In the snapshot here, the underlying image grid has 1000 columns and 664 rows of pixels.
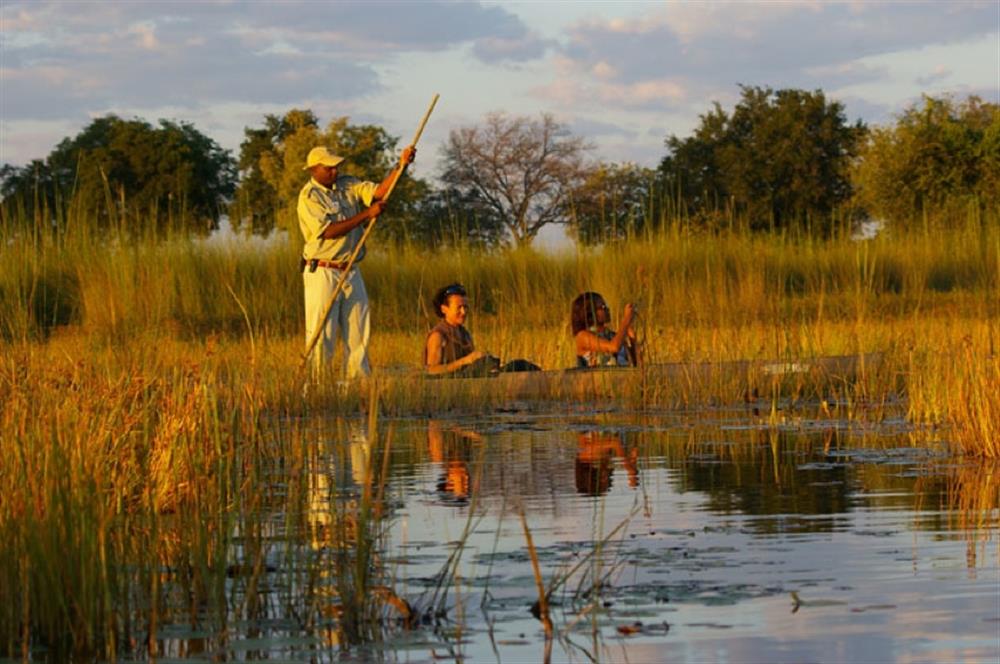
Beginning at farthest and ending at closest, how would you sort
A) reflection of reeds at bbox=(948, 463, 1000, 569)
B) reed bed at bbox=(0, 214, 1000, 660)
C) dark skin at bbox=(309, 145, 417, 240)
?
1. dark skin at bbox=(309, 145, 417, 240)
2. reflection of reeds at bbox=(948, 463, 1000, 569)
3. reed bed at bbox=(0, 214, 1000, 660)

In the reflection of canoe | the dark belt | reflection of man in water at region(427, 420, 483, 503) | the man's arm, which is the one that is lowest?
reflection of man in water at region(427, 420, 483, 503)

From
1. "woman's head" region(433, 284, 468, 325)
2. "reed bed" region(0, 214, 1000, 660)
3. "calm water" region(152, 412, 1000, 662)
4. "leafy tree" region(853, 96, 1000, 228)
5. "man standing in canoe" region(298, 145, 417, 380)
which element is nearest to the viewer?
"calm water" region(152, 412, 1000, 662)

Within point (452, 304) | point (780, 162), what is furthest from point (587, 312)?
point (780, 162)

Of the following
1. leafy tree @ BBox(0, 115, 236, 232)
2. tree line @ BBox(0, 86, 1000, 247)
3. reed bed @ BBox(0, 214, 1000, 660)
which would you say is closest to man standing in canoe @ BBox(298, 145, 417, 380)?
reed bed @ BBox(0, 214, 1000, 660)

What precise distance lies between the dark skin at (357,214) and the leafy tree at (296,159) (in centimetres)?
5101

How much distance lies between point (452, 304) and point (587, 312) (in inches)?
42.1

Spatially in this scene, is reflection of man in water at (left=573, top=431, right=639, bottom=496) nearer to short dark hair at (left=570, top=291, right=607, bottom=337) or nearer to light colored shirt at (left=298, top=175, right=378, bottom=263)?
short dark hair at (left=570, top=291, right=607, bottom=337)

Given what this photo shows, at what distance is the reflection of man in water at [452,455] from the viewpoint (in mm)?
7938

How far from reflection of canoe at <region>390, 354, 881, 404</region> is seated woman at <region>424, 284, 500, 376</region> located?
11.1 inches

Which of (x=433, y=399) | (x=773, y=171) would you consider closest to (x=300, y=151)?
(x=773, y=171)

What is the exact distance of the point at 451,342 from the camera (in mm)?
13461

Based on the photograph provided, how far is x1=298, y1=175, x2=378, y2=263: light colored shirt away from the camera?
42.1ft

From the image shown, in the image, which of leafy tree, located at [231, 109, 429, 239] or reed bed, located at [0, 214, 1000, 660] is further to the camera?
leafy tree, located at [231, 109, 429, 239]

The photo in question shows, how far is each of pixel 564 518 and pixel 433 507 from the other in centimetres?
77
